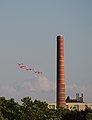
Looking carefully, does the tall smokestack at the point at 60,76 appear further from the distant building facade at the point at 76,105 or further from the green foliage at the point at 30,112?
the distant building facade at the point at 76,105

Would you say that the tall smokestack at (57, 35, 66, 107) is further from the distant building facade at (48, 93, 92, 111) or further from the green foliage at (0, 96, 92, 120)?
the distant building facade at (48, 93, 92, 111)

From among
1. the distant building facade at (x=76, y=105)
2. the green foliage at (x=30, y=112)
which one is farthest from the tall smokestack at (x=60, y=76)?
the distant building facade at (x=76, y=105)

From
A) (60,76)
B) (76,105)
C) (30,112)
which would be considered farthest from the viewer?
(76,105)

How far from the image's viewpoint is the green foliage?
67738 mm

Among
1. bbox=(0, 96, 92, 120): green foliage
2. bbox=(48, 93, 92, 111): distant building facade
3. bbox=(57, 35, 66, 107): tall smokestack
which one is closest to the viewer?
bbox=(0, 96, 92, 120): green foliage

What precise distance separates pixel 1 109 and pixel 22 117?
745 centimetres

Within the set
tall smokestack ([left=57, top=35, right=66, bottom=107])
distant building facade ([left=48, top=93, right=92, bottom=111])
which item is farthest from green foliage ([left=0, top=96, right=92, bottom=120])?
distant building facade ([left=48, top=93, right=92, bottom=111])

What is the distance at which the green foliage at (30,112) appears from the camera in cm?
6774

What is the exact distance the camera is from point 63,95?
83.5 metres

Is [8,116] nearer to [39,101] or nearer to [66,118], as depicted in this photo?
[39,101]

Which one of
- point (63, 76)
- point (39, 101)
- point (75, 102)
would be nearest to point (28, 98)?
point (39, 101)

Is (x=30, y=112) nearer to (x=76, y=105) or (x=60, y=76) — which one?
(x=60, y=76)

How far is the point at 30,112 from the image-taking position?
67875 mm

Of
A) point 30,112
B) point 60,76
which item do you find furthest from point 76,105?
point 30,112
